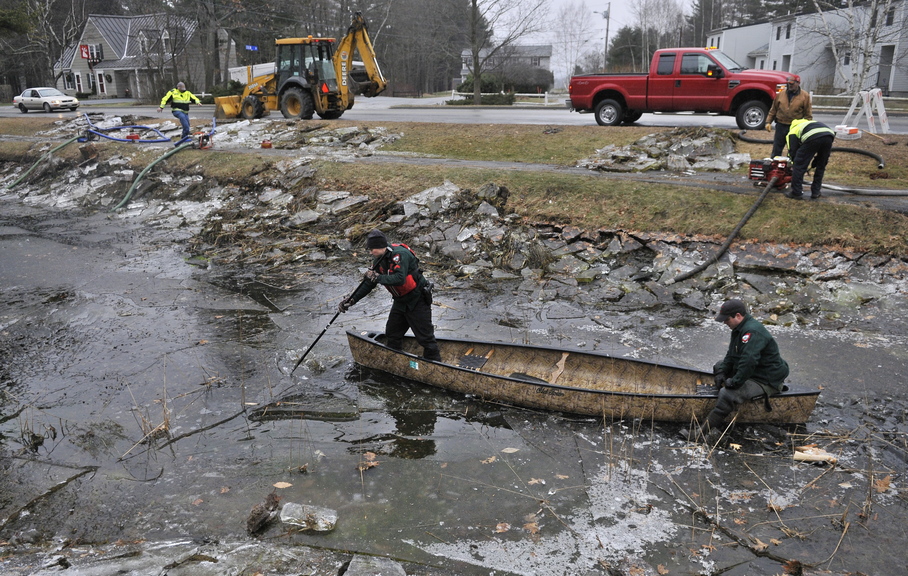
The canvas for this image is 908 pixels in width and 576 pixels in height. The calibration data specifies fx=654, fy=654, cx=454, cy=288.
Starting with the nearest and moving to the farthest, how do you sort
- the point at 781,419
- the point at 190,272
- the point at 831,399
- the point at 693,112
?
the point at 781,419, the point at 831,399, the point at 190,272, the point at 693,112

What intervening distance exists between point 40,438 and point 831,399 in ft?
29.1

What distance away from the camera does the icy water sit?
17.4ft

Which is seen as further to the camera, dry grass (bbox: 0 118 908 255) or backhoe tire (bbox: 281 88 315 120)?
backhoe tire (bbox: 281 88 315 120)

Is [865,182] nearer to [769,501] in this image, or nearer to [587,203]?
[587,203]

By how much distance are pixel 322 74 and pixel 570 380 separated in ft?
55.1

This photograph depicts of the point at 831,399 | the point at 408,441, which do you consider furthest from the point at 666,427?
the point at 408,441

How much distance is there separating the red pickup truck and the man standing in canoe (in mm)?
11823

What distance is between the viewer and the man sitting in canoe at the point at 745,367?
6.46 metres

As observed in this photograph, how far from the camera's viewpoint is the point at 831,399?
7.60 m

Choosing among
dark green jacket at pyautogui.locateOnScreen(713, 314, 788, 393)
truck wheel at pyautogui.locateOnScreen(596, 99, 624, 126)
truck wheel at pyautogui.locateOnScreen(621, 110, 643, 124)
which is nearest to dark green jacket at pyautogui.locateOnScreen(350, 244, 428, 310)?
dark green jacket at pyautogui.locateOnScreen(713, 314, 788, 393)

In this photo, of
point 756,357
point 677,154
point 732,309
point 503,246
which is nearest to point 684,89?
point 677,154

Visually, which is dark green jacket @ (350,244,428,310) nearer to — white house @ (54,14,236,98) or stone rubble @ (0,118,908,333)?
stone rubble @ (0,118,908,333)

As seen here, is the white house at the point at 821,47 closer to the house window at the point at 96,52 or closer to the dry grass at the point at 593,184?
the dry grass at the point at 593,184

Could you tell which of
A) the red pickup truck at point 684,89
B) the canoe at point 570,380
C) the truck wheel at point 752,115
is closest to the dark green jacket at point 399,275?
the canoe at point 570,380
